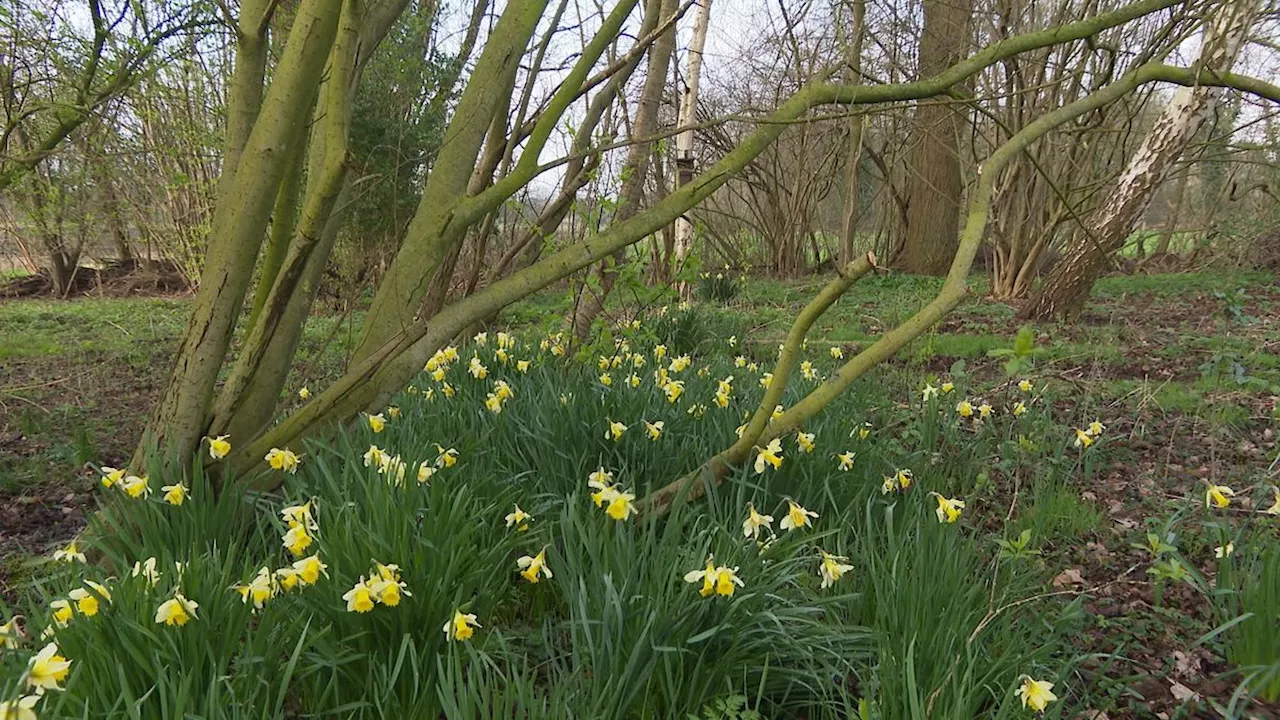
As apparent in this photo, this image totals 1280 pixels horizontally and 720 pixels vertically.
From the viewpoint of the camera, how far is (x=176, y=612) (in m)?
1.33

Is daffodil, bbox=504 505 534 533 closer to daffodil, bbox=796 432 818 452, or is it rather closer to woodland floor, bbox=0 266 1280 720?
daffodil, bbox=796 432 818 452

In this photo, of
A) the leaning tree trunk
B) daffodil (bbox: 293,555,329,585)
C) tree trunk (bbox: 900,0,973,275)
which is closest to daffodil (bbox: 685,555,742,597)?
daffodil (bbox: 293,555,329,585)

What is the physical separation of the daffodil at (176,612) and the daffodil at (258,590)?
112mm

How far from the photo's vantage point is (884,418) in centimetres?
377

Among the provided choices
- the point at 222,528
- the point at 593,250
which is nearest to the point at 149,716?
the point at 222,528

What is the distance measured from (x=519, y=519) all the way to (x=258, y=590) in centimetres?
69

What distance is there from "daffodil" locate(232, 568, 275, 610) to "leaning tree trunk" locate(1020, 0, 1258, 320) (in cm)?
588

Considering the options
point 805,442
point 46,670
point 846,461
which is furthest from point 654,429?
point 46,670

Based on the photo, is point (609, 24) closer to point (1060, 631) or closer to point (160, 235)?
point (1060, 631)

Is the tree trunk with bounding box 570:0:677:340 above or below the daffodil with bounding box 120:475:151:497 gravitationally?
above

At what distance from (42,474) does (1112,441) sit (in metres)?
5.11

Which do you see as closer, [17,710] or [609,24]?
[17,710]

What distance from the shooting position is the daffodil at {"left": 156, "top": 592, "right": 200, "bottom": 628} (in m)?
1.32

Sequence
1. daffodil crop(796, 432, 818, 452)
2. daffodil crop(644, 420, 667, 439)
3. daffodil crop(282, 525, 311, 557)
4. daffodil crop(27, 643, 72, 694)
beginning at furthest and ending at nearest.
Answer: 1. daffodil crop(644, 420, 667, 439)
2. daffodil crop(796, 432, 818, 452)
3. daffodil crop(282, 525, 311, 557)
4. daffodil crop(27, 643, 72, 694)
